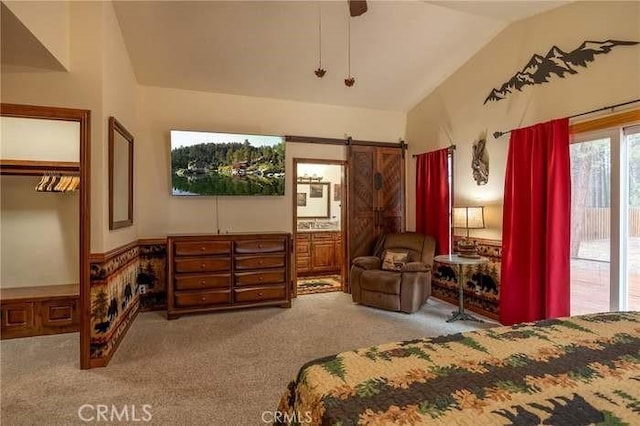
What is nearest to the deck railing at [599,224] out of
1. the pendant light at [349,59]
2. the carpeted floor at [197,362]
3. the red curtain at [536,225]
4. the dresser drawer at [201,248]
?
the red curtain at [536,225]

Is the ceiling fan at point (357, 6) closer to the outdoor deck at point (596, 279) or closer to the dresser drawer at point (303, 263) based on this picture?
the outdoor deck at point (596, 279)

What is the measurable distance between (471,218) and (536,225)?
0.69 metres

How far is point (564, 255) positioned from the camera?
125 inches

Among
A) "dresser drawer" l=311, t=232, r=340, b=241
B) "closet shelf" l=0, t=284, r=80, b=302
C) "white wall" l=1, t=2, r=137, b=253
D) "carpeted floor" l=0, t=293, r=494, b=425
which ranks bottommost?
"carpeted floor" l=0, t=293, r=494, b=425

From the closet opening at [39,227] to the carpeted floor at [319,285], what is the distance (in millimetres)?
2927

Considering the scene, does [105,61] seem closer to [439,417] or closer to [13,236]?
[13,236]

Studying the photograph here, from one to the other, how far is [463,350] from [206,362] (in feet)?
→ 7.28

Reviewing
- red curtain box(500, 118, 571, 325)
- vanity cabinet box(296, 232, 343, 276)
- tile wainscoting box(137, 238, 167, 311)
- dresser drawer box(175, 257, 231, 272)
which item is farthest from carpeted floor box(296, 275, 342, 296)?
red curtain box(500, 118, 571, 325)

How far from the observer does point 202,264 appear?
4.09 m

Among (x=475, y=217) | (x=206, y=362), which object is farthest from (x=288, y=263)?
(x=475, y=217)

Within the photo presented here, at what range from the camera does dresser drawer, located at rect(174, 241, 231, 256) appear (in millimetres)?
4023

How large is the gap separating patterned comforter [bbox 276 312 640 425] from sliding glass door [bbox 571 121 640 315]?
1.70 metres

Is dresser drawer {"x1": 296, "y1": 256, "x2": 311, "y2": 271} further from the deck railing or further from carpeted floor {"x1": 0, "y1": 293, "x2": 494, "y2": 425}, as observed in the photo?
the deck railing

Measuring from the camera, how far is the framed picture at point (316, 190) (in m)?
7.16
